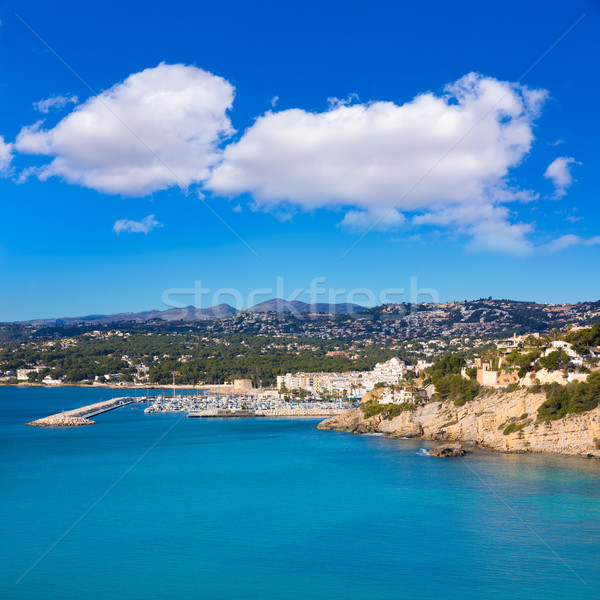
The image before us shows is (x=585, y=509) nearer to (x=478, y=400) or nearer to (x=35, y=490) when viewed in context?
(x=478, y=400)

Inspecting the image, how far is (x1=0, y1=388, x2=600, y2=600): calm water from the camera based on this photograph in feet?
55.9

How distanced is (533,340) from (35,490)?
3253 centimetres

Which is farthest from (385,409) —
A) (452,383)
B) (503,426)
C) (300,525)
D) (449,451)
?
(300,525)

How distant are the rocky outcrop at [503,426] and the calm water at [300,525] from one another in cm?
178

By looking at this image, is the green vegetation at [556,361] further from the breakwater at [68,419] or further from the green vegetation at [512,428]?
the breakwater at [68,419]

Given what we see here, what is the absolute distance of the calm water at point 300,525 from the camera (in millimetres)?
17031

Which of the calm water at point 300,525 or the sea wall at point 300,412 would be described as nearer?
the calm water at point 300,525

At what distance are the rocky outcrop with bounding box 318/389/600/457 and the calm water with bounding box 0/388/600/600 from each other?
178 cm

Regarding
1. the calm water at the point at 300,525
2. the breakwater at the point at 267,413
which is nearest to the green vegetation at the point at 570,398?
the calm water at the point at 300,525

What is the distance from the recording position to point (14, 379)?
134 metres

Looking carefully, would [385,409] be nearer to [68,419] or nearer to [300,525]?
[300,525]

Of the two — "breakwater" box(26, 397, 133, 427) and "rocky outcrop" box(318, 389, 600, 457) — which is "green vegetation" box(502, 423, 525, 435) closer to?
"rocky outcrop" box(318, 389, 600, 457)

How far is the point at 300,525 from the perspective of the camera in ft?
75.0

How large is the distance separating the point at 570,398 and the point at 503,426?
441cm
